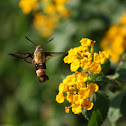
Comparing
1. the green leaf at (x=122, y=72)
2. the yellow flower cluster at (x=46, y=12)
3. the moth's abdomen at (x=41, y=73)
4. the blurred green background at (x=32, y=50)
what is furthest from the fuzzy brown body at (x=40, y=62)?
the yellow flower cluster at (x=46, y=12)

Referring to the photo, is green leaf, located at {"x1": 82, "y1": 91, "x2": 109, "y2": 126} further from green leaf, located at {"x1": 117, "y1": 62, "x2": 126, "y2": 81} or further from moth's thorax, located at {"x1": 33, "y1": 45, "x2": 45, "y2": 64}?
moth's thorax, located at {"x1": 33, "y1": 45, "x2": 45, "y2": 64}

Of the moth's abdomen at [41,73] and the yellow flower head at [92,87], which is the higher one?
the moth's abdomen at [41,73]

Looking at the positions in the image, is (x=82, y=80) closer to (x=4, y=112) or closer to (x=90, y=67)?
(x=90, y=67)

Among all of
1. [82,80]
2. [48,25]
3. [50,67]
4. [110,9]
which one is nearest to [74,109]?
[82,80]

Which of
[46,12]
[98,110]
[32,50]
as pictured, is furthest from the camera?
[32,50]

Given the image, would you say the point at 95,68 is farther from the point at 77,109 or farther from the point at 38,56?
the point at 38,56

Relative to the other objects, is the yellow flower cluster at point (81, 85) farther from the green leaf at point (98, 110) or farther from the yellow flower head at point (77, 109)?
the green leaf at point (98, 110)

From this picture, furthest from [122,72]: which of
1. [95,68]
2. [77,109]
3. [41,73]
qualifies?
[41,73]
